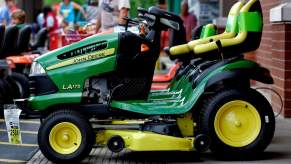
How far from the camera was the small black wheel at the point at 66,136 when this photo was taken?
9242 mm

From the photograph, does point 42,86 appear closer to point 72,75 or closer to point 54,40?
point 72,75

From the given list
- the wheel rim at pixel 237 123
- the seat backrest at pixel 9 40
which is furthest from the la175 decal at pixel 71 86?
the seat backrest at pixel 9 40

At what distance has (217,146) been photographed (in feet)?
30.7

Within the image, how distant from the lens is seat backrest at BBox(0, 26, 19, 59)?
14.2m

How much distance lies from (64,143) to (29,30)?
256 inches

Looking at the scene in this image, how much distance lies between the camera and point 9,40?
46.9ft

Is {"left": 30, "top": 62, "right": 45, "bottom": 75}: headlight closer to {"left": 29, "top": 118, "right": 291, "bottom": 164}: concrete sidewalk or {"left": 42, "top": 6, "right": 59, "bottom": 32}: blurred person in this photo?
{"left": 29, "top": 118, "right": 291, "bottom": 164}: concrete sidewalk

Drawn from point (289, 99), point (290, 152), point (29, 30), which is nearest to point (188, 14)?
point (29, 30)

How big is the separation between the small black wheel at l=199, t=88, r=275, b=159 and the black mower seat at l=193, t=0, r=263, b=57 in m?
0.49

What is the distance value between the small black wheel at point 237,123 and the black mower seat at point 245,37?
0.49m

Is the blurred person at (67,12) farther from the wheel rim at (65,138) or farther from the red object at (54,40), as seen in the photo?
the wheel rim at (65,138)

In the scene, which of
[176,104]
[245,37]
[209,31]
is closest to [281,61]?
[209,31]

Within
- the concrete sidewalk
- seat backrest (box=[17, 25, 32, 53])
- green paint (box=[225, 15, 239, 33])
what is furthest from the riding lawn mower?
seat backrest (box=[17, 25, 32, 53])

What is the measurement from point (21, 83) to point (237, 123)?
6.06m
